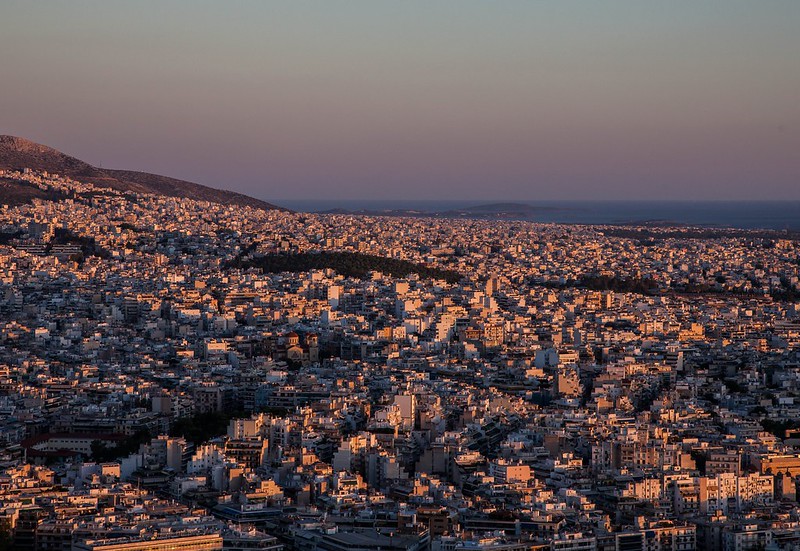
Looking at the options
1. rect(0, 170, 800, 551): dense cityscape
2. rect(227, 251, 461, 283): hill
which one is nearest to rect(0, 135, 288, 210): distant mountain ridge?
rect(0, 170, 800, 551): dense cityscape

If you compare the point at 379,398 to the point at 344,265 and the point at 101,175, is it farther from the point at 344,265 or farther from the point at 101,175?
the point at 101,175

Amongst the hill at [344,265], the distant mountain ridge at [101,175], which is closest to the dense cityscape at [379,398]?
the hill at [344,265]

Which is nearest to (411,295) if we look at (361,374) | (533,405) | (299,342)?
(299,342)

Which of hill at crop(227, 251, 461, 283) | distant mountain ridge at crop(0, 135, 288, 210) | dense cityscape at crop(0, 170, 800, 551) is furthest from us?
distant mountain ridge at crop(0, 135, 288, 210)

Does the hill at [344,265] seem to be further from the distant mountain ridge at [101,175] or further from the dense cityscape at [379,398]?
the distant mountain ridge at [101,175]

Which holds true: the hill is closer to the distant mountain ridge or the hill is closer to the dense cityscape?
the dense cityscape

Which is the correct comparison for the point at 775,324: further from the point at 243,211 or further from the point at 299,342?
the point at 243,211

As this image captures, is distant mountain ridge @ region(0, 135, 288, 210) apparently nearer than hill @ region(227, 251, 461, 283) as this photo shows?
No
